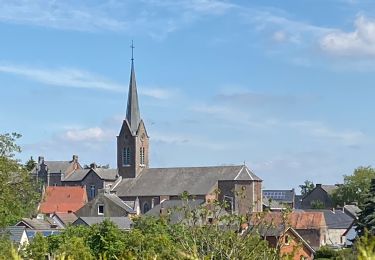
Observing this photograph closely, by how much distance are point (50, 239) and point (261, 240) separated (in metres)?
21.6

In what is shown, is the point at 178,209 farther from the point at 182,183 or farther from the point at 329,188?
the point at 329,188

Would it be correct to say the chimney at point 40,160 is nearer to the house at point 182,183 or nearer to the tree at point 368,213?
the house at point 182,183

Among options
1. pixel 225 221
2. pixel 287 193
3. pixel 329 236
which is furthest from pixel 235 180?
pixel 225 221

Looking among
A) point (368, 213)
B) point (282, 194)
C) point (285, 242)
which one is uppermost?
point (282, 194)

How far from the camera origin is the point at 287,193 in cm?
15950

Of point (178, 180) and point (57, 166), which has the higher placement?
point (57, 166)

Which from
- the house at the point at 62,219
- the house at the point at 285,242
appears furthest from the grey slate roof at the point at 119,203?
the house at the point at 285,242

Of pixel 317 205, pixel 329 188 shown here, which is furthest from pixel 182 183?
pixel 329 188

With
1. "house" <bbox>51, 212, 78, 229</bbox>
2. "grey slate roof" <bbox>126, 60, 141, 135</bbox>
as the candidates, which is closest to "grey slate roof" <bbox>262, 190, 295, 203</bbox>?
"grey slate roof" <bbox>126, 60, 141, 135</bbox>

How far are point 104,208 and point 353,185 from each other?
164ft

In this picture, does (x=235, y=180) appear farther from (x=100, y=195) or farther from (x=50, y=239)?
(x=50, y=239)

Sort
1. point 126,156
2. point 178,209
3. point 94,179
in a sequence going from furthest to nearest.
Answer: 1. point 94,179
2. point 126,156
3. point 178,209

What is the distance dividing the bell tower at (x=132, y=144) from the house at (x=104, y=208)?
18697mm

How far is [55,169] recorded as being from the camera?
13738 centimetres
